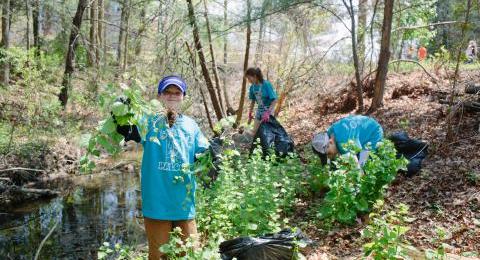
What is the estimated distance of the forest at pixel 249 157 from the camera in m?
3.33

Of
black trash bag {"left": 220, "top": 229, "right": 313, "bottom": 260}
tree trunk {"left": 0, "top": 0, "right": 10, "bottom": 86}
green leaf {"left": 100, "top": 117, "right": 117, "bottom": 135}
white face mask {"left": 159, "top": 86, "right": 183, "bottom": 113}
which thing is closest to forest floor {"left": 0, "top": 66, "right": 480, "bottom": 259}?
black trash bag {"left": 220, "top": 229, "right": 313, "bottom": 260}

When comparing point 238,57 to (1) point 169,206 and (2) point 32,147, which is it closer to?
(2) point 32,147

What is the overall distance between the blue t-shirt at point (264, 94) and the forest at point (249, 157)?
2 cm

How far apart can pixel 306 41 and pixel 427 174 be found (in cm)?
969

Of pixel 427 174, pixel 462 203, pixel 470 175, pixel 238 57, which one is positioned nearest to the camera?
pixel 462 203

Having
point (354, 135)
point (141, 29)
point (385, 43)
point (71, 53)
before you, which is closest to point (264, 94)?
point (354, 135)

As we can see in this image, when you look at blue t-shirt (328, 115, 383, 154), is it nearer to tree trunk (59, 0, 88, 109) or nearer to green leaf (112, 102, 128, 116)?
green leaf (112, 102, 128, 116)

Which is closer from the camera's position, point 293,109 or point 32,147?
point 32,147

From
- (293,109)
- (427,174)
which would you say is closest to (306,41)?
(293,109)

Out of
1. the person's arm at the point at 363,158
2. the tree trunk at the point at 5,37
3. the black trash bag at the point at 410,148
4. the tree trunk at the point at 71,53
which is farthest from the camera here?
the tree trunk at the point at 5,37

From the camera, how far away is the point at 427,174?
6.12 meters

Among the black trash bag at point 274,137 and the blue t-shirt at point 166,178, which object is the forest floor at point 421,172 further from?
the black trash bag at point 274,137

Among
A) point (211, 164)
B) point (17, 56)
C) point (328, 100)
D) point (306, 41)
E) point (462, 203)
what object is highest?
point (306, 41)

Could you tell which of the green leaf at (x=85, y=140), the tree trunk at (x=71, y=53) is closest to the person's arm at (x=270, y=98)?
the green leaf at (x=85, y=140)
